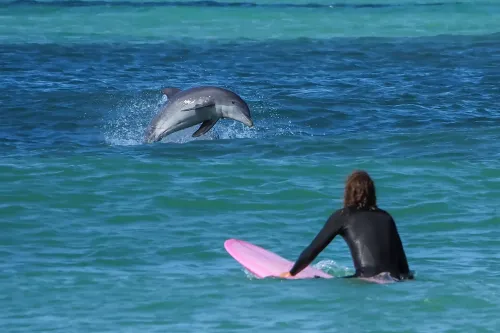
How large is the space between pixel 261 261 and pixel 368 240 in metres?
1.11

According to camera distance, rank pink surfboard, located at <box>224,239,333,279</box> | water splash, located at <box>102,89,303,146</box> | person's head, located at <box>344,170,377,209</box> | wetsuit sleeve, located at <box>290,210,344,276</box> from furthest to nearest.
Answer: water splash, located at <box>102,89,303,146</box> < pink surfboard, located at <box>224,239,333,279</box> < wetsuit sleeve, located at <box>290,210,344,276</box> < person's head, located at <box>344,170,377,209</box>

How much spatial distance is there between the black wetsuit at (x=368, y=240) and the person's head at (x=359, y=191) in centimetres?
5

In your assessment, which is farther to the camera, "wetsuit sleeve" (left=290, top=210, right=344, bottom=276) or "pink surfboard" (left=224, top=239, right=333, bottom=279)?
"pink surfboard" (left=224, top=239, right=333, bottom=279)

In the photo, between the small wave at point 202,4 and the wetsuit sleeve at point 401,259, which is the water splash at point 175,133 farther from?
the small wave at point 202,4

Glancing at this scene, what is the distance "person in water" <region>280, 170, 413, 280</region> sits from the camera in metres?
8.50

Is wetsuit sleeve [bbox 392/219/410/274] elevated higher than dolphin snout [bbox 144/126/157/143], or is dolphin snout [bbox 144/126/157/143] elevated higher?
dolphin snout [bbox 144/126/157/143]

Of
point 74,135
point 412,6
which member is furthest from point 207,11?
point 74,135

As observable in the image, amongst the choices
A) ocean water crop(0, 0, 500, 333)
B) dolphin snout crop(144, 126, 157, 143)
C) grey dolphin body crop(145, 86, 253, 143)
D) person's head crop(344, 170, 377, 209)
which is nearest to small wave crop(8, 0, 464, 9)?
ocean water crop(0, 0, 500, 333)

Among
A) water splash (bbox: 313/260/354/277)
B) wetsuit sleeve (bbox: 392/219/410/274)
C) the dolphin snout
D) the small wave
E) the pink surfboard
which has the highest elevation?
the small wave

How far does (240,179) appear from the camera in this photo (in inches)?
515

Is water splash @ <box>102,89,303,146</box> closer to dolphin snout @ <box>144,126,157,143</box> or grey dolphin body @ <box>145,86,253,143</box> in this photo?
dolphin snout @ <box>144,126,157,143</box>

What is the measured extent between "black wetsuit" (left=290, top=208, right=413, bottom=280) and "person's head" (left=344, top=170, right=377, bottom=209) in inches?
1.8

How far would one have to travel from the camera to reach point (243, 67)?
78.9 ft

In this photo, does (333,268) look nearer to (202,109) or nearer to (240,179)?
(240,179)
